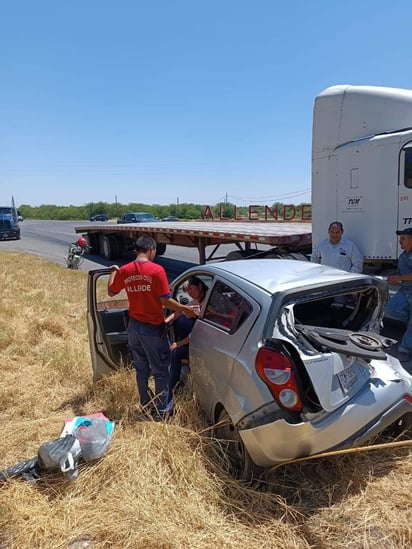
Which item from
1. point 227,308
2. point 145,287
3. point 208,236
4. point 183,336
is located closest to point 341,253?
point 183,336

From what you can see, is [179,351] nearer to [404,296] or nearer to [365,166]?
[404,296]

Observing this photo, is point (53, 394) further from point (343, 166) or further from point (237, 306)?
point (343, 166)

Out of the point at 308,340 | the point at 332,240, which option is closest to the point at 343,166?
the point at 332,240

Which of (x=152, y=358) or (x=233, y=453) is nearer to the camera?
(x=233, y=453)

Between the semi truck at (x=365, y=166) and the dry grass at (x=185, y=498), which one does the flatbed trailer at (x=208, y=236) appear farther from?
the dry grass at (x=185, y=498)

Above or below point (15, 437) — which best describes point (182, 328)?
above

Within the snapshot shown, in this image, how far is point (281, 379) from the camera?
246 cm

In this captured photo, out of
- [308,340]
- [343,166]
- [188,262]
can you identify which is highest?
[343,166]

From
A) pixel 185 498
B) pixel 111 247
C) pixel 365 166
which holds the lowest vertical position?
pixel 185 498

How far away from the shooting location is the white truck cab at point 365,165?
5.73 meters

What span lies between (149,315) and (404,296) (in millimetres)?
3054

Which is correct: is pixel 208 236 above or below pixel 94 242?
above

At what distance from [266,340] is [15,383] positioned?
10.5ft

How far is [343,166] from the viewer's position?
6.39m
